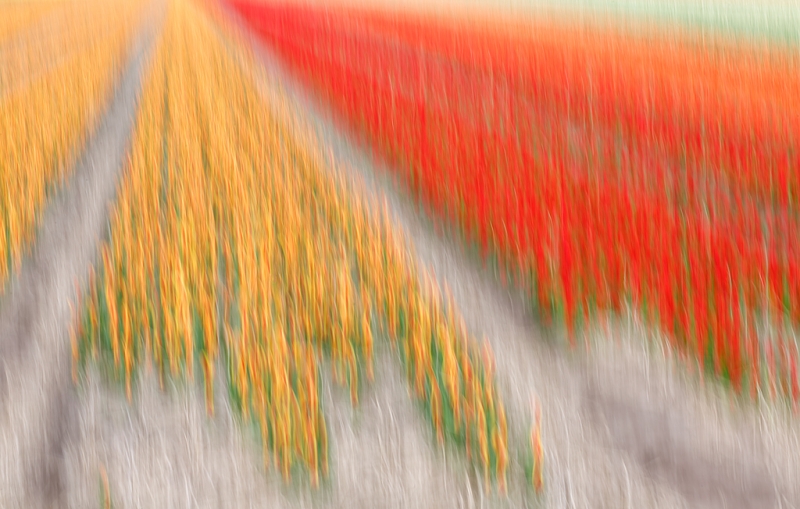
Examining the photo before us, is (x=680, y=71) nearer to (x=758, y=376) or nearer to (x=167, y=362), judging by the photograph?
(x=758, y=376)

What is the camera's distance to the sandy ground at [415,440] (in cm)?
210

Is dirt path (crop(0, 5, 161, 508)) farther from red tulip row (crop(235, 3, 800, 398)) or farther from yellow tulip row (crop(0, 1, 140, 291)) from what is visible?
red tulip row (crop(235, 3, 800, 398))

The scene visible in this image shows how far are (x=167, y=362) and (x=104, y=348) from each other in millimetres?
271

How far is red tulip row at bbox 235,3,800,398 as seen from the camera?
116 inches

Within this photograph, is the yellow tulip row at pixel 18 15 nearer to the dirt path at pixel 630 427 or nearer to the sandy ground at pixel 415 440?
the sandy ground at pixel 415 440

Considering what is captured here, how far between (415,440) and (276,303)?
3.39ft

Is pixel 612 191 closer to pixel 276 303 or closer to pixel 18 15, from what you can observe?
pixel 276 303

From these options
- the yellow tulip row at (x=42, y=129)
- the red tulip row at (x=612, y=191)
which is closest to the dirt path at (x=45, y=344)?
the yellow tulip row at (x=42, y=129)

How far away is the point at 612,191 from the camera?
4.15 metres

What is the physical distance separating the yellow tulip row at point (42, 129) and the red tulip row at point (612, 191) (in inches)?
85.9

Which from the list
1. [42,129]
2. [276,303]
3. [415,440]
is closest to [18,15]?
[42,129]

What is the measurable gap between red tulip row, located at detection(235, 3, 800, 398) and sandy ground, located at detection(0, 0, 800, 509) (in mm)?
262

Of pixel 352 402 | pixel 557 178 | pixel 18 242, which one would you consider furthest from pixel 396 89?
pixel 352 402

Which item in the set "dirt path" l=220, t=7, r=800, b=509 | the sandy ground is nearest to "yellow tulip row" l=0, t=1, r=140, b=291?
the sandy ground
